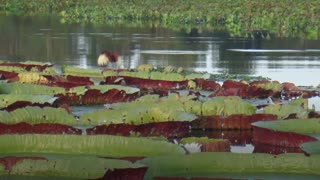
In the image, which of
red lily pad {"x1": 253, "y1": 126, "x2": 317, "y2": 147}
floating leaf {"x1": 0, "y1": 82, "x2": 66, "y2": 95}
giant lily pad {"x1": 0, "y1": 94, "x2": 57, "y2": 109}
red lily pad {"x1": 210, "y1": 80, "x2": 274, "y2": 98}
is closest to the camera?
red lily pad {"x1": 253, "y1": 126, "x2": 317, "y2": 147}

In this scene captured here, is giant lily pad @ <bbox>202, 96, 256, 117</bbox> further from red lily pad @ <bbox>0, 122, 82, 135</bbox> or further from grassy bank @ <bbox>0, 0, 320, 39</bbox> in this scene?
grassy bank @ <bbox>0, 0, 320, 39</bbox>

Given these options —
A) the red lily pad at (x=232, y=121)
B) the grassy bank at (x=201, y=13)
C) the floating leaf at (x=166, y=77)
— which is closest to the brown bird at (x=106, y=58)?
the floating leaf at (x=166, y=77)

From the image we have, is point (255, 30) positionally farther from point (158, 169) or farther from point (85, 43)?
point (158, 169)

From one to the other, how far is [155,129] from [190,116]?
0.43 m

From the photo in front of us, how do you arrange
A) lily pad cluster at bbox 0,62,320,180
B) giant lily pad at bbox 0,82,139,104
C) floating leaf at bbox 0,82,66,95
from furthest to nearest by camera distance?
floating leaf at bbox 0,82,66,95
giant lily pad at bbox 0,82,139,104
lily pad cluster at bbox 0,62,320,180

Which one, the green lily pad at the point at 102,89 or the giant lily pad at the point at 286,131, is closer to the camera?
the giant lily pad at the point at 286,131

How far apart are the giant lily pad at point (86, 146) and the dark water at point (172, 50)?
6026 mm

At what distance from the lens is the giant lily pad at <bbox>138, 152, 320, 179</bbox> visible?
5310mm

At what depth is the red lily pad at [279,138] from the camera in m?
6.30

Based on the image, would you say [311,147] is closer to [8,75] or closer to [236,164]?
[236,164]

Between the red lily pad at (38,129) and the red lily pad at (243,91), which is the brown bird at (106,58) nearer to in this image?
the red lily pad at (243,91)

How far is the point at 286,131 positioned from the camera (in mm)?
6570

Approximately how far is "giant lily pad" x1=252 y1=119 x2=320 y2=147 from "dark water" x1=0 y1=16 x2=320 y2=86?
189 inches

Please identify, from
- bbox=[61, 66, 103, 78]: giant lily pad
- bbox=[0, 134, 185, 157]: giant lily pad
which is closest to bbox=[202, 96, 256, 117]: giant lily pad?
bbox=[0, 134, 185, 157]: giant lily pad
